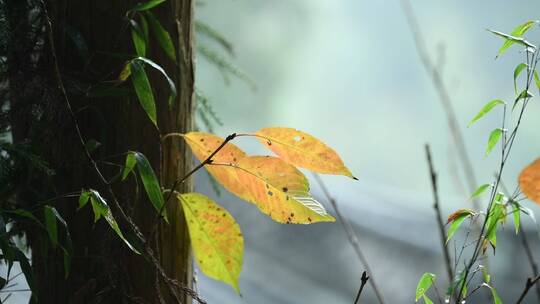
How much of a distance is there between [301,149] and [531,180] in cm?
24

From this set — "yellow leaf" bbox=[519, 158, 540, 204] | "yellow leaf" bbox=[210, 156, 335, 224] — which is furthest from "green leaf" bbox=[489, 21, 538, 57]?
"yellow leaf" bbox=[210, 156, 335, 224]

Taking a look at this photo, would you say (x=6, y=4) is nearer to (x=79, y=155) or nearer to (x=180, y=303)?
(x=79, y=155)

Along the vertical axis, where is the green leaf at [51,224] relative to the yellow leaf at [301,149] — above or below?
below

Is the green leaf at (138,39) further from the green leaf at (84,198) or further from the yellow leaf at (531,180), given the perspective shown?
the yellow leaf at (531,180)

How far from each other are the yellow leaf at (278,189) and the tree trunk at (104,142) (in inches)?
4.5

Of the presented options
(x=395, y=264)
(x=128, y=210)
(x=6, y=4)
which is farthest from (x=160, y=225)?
(x=395, y=264)

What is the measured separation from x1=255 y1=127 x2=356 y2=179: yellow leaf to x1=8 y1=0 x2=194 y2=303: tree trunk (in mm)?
137

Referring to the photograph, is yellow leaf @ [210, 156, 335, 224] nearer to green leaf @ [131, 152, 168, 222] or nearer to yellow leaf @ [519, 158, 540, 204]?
green leaf @ [131, 152, 168, 222]

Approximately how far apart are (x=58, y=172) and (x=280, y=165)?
0.28 metres

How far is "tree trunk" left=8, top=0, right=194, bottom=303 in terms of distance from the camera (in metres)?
0.85

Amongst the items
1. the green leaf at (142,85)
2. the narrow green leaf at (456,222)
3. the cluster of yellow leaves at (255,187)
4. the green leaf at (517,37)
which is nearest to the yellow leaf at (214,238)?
the cluster of yellow leaves at (255,187)

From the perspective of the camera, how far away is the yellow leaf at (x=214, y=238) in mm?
→ 796

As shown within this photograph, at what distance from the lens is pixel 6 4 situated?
2.80 feet

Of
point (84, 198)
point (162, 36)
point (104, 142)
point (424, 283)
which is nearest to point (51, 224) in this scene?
point (84, 198)
